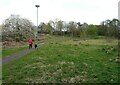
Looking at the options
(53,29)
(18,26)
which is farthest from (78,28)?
(18,26)

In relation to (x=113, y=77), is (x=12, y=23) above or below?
above

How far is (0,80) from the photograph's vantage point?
41.8 ft

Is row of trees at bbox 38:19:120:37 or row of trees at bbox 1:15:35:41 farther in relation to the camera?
row of trees at bbox 38:19:120:37

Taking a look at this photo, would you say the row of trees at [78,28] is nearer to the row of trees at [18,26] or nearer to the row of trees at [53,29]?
the row of trees at [53,29]

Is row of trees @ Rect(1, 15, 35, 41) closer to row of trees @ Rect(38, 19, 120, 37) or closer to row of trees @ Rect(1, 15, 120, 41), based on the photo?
row of trees @ Rect(1, 15, 120, 41)

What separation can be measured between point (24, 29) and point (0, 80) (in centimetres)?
7432

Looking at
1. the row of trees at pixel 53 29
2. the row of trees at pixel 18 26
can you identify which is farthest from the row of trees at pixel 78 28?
the row of trees at pixel 18 26

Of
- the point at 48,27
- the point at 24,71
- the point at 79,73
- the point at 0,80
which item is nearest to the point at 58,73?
the point at 79,73

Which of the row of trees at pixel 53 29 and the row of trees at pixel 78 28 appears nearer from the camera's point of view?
the row of trees at pixel 53 29

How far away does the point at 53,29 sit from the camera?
13712cm

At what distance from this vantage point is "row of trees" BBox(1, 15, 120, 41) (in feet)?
249

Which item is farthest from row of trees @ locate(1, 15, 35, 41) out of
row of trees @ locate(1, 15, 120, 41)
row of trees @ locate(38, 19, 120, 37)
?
row of trees @ locate(38, 19, 120, 37)

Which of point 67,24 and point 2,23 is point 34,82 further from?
point 67,24

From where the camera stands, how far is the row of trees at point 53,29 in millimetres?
76000
